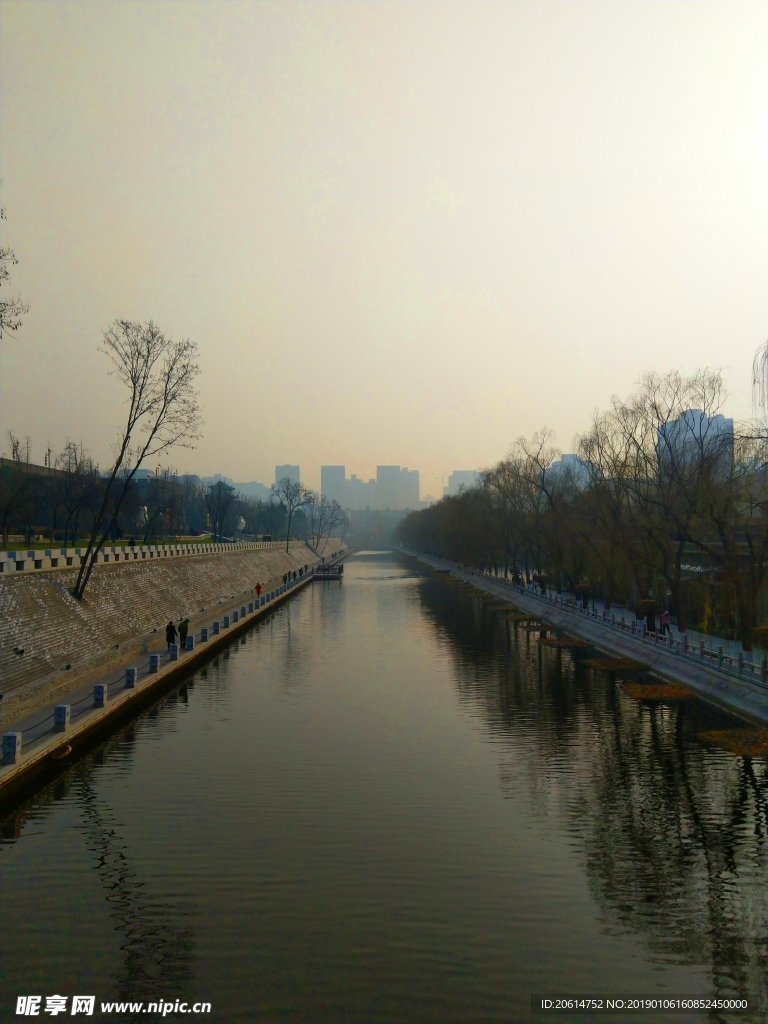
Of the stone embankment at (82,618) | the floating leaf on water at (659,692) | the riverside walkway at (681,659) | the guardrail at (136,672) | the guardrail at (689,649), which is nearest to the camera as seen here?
the guardrail at (136,672)

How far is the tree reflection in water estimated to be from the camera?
1153cm

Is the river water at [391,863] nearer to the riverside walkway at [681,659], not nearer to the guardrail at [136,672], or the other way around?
the riverside walkway at [681,659]

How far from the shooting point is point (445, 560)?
421 ft

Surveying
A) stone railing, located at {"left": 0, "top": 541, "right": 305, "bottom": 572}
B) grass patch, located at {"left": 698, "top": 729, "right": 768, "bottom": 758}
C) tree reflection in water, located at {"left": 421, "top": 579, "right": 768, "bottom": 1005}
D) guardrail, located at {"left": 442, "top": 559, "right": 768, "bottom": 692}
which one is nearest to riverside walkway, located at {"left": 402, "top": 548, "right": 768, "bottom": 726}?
guardrail, located at {"left": 442, "top": 559, "right": 768, "bottom": 692}

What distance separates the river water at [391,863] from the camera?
10.1 metres

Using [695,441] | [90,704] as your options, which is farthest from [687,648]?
[90,704]

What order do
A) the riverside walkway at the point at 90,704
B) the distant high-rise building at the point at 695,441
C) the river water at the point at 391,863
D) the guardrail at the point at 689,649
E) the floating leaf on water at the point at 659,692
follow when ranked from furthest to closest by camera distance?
the distant high-rise building at the point at 695,441 → the floating leaf on water at the point at 659,692 → the guardrail at the point at 689,649 → the riverside walkway at the point at 90,704 → the river water at the point at 391,863

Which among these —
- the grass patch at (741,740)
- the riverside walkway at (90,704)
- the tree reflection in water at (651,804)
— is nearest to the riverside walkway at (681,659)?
the tree reflection in water at (651,804)

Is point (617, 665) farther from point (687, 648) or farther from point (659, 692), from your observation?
point (659, 692)

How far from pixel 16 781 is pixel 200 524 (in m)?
142

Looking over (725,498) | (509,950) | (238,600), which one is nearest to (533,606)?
(238,600)

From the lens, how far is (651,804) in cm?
1720

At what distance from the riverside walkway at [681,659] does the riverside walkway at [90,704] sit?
17444 mm

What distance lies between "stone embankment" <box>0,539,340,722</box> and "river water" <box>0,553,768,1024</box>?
304cm
